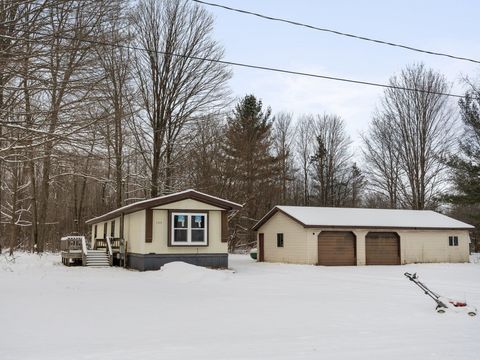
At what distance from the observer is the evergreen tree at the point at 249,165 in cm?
4009

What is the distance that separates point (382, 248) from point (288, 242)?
5598mm

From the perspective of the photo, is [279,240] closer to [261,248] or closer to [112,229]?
[261,248]

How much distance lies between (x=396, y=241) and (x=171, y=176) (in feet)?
49.5

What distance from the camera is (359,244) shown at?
2723 cm

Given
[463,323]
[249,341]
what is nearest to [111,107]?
[249,341]

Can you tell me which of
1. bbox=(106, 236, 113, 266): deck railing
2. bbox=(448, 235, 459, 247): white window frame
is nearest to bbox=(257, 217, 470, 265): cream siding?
bbox=(448, 235, 459, 247): white window frame

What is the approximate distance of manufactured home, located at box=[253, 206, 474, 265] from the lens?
26.5m

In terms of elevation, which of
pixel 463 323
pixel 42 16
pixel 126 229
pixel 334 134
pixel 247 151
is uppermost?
pixel 334 134

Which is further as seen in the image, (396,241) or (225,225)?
(396,241)

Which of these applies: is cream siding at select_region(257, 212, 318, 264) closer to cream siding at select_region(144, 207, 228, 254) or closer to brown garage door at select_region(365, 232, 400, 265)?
brown garage door at select_region(365, 232, 400, 265)

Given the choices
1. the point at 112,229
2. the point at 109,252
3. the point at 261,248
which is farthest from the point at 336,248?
the point at 112,229

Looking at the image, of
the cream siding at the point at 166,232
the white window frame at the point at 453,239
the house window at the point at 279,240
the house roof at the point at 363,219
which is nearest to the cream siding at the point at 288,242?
the house window at the point at 279,240

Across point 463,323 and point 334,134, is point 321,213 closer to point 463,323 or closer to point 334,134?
point 463,323

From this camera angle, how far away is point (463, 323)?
9.20 m
